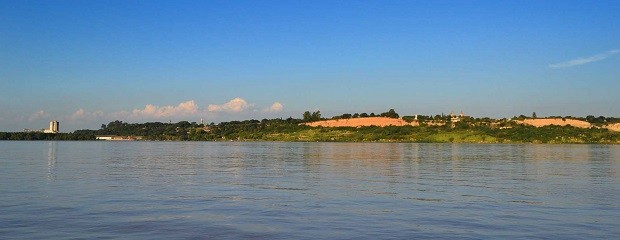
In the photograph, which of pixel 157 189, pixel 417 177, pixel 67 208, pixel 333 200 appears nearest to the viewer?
pixel 67 208

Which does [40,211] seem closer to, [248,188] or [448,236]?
[248,188]

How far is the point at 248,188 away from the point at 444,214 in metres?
15.0

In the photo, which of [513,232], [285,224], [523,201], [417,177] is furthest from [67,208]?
[417,177]

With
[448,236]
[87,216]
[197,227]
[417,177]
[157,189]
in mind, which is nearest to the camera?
[448,236]

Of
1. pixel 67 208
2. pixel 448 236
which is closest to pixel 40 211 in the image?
pixel 67 208

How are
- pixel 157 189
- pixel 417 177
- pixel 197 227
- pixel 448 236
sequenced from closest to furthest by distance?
pixel 448 236 → pixel 197 227 → pixel 157 189 → pixel 417 177

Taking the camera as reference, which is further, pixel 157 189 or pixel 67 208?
pixel 157 189

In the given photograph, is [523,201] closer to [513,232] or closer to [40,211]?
[513,232]

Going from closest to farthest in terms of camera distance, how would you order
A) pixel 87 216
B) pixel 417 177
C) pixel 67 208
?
pixel 87 216 < pixel 67 208 < pixel 417 177

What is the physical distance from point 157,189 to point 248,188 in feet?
18.3

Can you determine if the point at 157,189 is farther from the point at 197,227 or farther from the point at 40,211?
the point at 197,227

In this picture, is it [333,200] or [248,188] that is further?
[248,188]

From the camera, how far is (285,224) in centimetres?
2350

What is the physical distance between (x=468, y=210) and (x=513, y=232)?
5986mm
